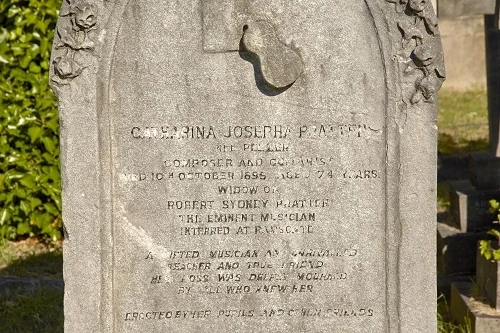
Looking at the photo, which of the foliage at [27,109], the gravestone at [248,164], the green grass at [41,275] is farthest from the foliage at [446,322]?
the foliage at [27,109]

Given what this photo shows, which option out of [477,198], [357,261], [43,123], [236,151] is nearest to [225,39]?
[236,151]

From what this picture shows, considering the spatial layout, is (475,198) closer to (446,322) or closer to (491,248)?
(491,248)

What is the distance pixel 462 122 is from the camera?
11.8 metres

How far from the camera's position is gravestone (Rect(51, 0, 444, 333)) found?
4.51 metres

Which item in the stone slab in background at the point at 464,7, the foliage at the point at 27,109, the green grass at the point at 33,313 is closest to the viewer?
the stone slab in background at the point at 464,7

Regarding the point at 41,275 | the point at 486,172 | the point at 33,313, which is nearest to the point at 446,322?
the point at 486,172

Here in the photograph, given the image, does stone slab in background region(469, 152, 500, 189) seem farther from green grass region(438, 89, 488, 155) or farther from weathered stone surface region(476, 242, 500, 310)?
green grass region(438, 89, 488, 155)

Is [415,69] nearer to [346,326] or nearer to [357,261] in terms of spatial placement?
[357,261]

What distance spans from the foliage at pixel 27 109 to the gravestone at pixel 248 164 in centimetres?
318

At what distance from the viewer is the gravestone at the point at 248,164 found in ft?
14.8

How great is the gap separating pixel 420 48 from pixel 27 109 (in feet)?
12.9

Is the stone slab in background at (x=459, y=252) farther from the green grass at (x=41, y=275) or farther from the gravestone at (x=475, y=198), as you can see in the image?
the green grass at (x=41, y=275)

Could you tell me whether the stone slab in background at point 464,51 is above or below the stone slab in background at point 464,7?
above

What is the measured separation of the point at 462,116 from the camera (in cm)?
1216
